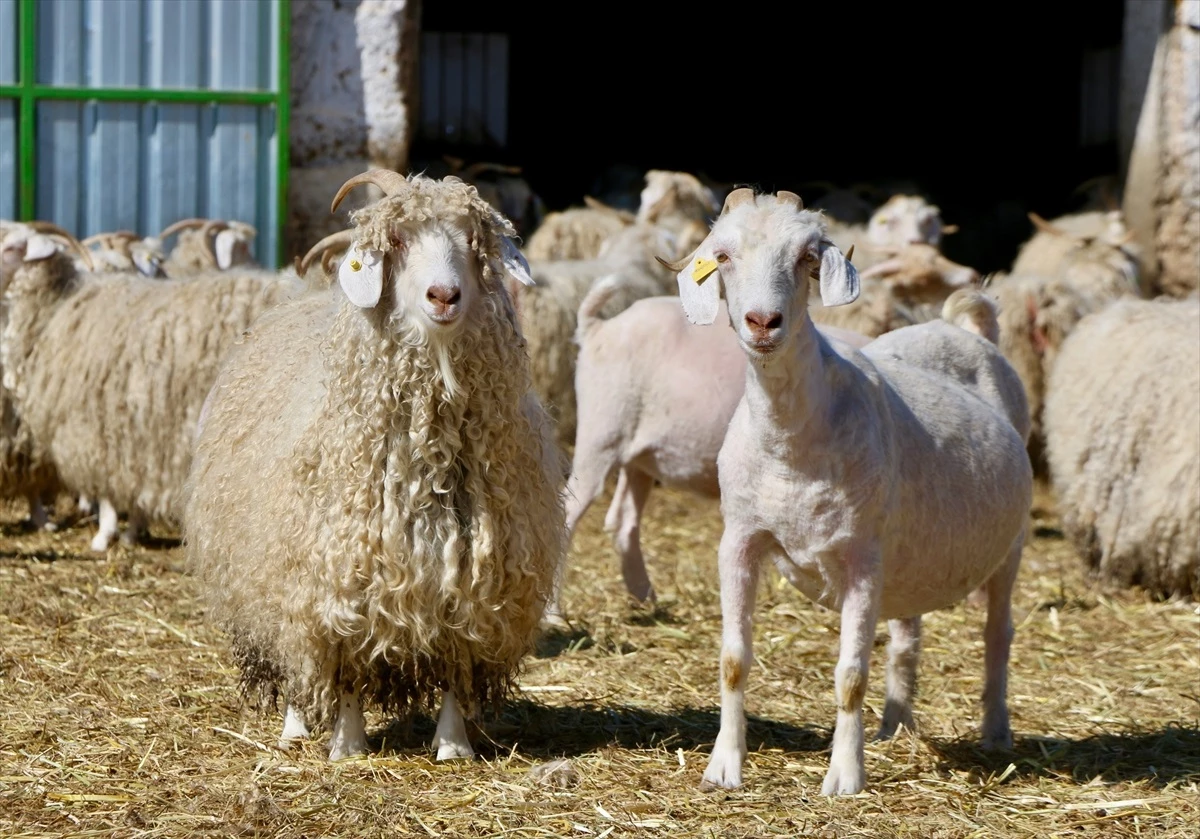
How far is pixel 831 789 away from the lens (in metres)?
4.09

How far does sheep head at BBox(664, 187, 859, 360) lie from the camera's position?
12.6ft

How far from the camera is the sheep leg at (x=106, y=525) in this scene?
25.0ft

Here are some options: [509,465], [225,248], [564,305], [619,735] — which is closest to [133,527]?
[225,248]

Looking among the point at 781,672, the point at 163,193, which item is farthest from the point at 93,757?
the point at 163,193

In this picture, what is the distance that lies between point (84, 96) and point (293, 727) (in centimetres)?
596

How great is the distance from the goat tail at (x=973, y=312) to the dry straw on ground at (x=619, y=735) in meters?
1.21

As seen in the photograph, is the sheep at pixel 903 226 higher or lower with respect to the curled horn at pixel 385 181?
lower

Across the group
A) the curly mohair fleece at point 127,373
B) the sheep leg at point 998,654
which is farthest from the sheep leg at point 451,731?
the curly mohair fleece at point 127,373

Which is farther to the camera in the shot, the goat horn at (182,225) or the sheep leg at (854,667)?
the goat horn at (182,225)

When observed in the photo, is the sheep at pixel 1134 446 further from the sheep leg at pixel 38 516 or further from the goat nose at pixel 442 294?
the sheep leg at pixel 38 516

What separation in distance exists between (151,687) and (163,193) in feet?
16.8

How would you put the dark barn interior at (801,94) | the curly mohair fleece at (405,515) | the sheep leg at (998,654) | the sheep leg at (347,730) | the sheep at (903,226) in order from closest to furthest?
the curly mohair fleece at (405,515)
the sheep leg at (347,730)
the sheep leg at (998,654)
the sheep at (903,226)
the dark barn interior at (801,94)

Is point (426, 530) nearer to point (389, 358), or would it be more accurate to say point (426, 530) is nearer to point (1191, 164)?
point (389, 358)

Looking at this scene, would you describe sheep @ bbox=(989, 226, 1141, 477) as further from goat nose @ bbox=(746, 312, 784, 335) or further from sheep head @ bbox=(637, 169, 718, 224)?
goat nose @ bbox=(746, 312, 784, 335)
